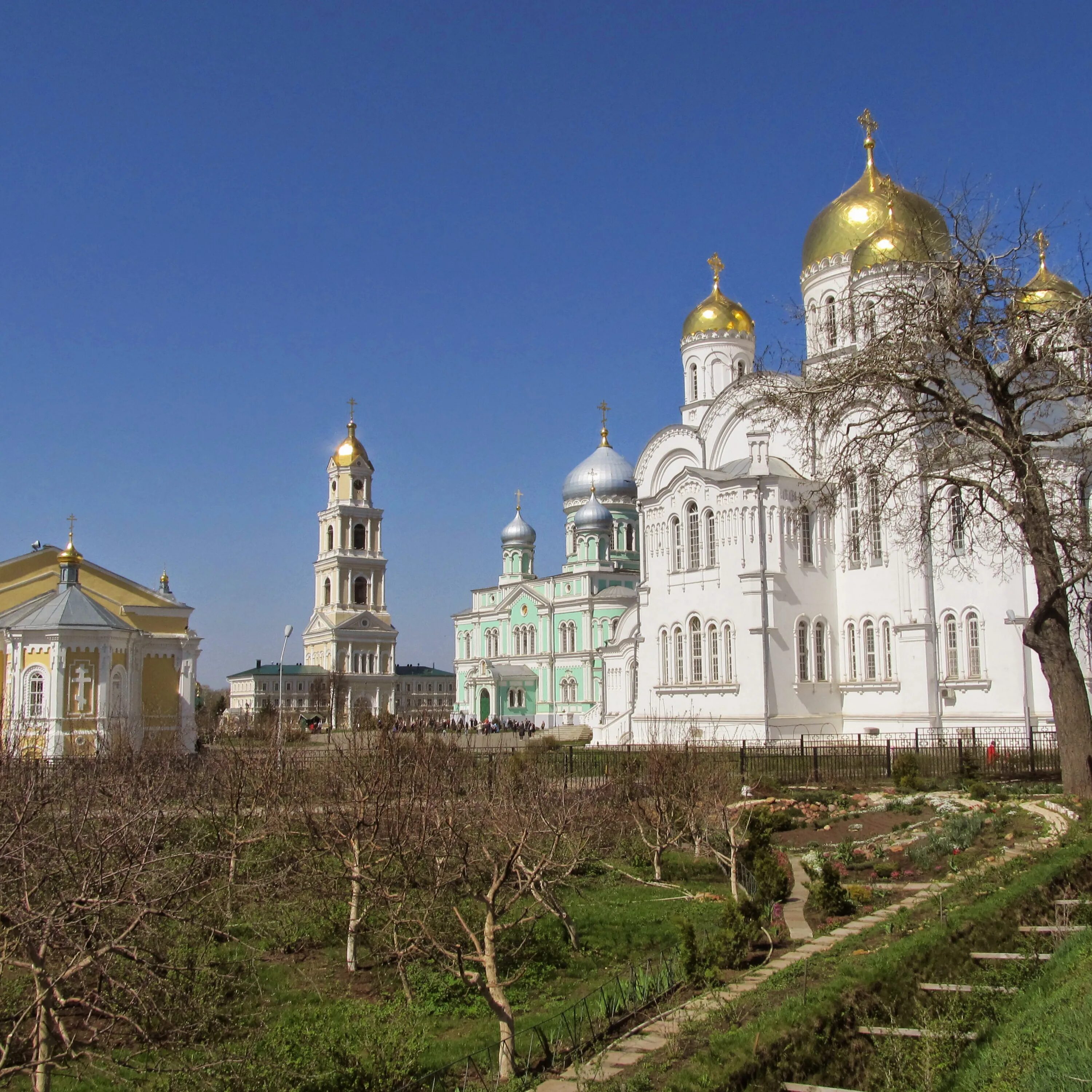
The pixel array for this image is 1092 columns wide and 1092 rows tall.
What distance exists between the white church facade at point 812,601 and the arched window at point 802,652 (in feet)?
0.15

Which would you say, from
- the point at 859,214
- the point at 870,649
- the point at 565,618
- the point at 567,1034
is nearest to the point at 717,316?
the point at 859,214

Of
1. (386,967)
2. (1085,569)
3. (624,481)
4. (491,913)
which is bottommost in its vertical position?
(386,967)

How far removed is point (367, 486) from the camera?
73.3 m

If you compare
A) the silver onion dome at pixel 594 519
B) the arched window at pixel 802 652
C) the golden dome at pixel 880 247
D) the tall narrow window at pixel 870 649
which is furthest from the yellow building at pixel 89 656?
the silver onion dome at pixel 594 519

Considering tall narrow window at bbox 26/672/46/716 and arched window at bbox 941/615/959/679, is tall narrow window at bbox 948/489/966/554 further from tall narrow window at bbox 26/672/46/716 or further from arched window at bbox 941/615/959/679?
tall narrow window at bbox 26/672/46/716

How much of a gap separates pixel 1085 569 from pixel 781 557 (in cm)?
1565

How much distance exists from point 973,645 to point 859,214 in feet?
47.0

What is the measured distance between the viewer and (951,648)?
98.7ft

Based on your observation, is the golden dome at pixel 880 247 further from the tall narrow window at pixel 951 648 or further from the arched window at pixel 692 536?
the tall narrow window at pixel 951 648

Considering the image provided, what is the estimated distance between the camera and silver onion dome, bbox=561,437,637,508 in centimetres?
6241

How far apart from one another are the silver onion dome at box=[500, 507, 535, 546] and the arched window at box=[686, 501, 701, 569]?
3186 centimetres

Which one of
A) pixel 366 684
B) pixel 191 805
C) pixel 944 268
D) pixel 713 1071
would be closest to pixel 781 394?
pixel 944 268

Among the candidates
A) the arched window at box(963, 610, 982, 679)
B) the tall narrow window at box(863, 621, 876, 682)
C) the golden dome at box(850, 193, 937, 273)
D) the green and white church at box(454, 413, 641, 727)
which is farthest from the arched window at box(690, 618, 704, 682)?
the green and white church at box(454, 413, 641, 727)

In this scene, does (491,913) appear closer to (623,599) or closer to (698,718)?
(698,718)
